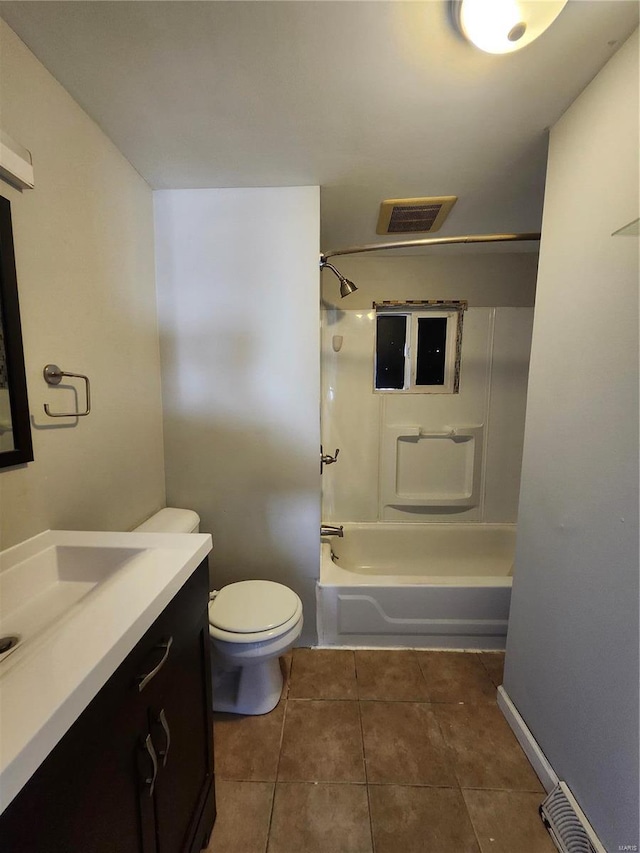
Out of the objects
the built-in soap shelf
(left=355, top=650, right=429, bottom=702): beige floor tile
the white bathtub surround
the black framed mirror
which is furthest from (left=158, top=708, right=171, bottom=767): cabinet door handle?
the built-in soap shelf

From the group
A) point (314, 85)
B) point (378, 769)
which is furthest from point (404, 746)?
point (314, 85)

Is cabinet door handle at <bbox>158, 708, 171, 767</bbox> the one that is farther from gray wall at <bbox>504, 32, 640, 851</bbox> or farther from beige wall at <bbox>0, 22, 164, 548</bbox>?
gray wall at <bbox>504, 32, 640, 851</bbox>

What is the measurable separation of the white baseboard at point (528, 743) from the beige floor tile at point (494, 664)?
17 centimetres

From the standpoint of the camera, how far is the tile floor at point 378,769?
1047mm

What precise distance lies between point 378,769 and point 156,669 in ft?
3.53

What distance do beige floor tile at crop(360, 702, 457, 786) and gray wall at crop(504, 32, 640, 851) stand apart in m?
0.37

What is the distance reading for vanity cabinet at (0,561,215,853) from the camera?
1.51 feet

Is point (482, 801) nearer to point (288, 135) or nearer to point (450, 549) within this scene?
point (450, 549)

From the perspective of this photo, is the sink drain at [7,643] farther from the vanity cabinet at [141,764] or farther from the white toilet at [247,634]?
the white toilet at [247,634]

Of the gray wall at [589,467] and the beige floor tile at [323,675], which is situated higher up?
the gray wall at [589,467]

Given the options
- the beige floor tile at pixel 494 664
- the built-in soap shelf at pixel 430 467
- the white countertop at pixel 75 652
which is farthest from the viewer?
the built-in soap shelf at pixel 430 467

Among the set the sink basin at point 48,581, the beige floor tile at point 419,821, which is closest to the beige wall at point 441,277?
the sink basin at point 48,581

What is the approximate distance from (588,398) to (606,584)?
52 cm

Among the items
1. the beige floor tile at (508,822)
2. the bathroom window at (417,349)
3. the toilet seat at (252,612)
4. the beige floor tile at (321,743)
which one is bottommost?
the beige floor tile at (321,743)
